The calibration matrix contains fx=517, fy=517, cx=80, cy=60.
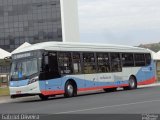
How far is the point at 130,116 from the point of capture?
601 inches

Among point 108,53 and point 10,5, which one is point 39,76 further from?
point 10,5

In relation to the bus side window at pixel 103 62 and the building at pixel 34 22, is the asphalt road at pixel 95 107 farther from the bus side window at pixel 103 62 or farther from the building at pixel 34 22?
the building at pixel 34 22

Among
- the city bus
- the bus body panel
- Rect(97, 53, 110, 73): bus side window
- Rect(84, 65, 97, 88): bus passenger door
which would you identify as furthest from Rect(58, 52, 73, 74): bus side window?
Rect(97, 53, 110, 73): bus side window

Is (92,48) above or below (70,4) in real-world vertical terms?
below

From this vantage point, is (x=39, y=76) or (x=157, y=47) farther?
(x=157, y=47)

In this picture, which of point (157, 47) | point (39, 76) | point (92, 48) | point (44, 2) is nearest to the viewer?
point (39, 76)

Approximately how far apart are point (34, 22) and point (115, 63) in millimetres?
73718

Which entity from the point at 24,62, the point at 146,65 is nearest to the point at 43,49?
the point at 24,62

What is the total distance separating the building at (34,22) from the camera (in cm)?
10506

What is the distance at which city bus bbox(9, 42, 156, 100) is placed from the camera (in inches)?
1056

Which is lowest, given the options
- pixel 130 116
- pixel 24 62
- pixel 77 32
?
pixel 130 116

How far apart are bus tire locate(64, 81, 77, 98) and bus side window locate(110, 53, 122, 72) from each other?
455cm

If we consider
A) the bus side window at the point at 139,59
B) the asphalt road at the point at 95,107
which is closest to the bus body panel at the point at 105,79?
the bus side window at the point at 139,59

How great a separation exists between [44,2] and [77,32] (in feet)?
37.6
